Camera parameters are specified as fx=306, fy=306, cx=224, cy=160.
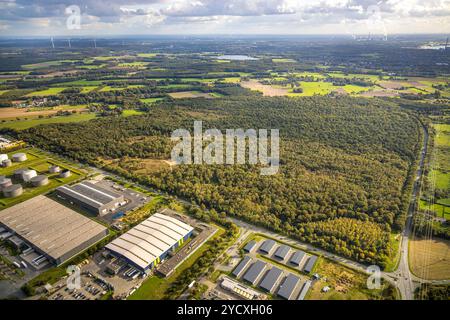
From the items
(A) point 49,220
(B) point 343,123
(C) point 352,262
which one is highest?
(B) point 343,123

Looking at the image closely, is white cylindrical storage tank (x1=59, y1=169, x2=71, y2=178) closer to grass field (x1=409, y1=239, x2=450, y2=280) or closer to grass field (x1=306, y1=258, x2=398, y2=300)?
grass field (x1=306, y1=258, x2=398, y2=300)

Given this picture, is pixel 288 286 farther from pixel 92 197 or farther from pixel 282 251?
pixel 92 197

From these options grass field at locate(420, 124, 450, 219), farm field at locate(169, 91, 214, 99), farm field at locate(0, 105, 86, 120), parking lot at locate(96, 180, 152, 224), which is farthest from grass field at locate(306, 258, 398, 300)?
farm field at locate(0, 105, 86, 120)

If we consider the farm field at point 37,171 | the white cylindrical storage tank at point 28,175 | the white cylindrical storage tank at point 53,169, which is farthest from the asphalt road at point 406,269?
the white cylindrical storage tank at point 28,175

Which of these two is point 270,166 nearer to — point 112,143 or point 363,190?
point 363,190

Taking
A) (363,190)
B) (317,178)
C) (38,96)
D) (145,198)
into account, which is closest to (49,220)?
(145,198)

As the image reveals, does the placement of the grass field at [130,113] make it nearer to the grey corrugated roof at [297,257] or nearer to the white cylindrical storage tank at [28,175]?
the white cylindrical storage tank at [28,175]
